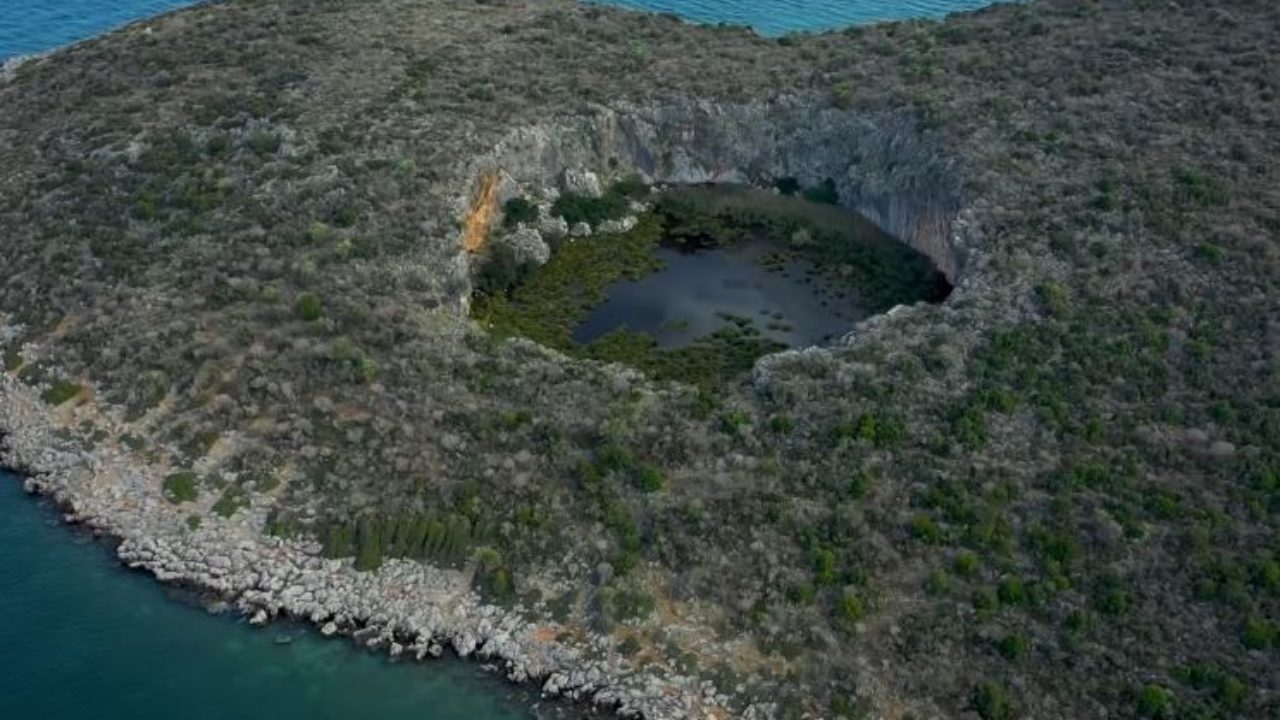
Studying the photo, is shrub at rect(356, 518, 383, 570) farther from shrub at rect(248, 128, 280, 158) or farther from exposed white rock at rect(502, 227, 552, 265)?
shrub at rect(248, 128, 280, 158)

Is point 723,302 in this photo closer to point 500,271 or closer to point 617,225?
point 617,225

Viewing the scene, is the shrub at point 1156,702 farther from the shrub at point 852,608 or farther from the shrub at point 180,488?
the shrub at point 180,488

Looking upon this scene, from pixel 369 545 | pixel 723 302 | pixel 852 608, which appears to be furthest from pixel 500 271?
pixel 852 608

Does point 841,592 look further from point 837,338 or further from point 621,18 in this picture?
point 621,18

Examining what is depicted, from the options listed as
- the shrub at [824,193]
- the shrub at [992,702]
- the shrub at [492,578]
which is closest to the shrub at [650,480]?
the shrub at [492,578]

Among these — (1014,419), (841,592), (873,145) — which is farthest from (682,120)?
(841,592)
